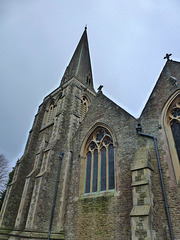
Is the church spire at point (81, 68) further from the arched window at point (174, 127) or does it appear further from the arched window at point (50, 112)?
the arched window at point (174, 127)

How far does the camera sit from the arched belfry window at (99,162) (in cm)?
897

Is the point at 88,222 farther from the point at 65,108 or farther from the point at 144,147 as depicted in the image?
the point at 65,108

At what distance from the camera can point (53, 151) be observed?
36.7 ft

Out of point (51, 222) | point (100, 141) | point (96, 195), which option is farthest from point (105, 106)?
point (51, 222)

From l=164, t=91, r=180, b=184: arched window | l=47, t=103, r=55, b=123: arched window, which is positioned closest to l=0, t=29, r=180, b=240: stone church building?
l=164, t=91, r=180, b=184: arched window

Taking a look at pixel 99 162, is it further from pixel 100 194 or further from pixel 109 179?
pixel 100 194

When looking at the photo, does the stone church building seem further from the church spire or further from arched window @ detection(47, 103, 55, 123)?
the church spire

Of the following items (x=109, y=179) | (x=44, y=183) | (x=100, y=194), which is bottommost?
(x=100, y=194)

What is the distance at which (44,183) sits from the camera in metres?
9.74

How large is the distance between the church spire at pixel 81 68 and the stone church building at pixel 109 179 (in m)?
8.81

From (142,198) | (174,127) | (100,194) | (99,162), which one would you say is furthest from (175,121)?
(100,194)

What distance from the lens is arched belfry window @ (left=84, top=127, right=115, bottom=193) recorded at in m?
8.97

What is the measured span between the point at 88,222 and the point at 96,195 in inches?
50.2

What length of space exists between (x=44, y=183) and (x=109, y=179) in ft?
12.6
